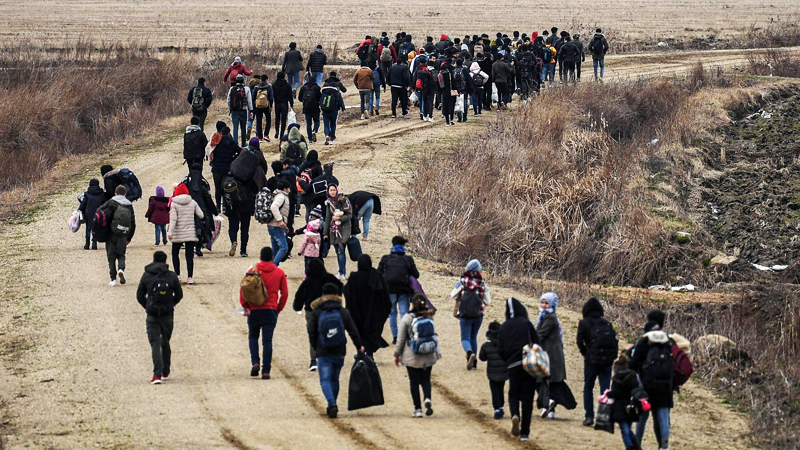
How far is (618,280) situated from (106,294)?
11570 mm

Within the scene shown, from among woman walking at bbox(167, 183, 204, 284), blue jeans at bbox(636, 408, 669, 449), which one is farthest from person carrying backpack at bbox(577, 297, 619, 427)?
woman walking at bbox(167, 183, 204, 284)

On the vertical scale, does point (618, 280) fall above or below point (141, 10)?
below

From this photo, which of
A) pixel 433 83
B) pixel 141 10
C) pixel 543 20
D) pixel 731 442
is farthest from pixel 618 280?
pixel 141 10

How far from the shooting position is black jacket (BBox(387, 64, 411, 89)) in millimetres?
30461

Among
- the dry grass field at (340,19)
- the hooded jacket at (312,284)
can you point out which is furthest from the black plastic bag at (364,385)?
the dry grass field at (340,19)

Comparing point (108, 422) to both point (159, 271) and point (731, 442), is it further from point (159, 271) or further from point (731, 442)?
point (731, 442)

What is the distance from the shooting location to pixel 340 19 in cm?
6638

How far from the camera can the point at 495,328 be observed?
12.4m

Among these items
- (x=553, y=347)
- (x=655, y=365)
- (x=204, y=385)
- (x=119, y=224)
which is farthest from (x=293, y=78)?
(x=655, y=365)

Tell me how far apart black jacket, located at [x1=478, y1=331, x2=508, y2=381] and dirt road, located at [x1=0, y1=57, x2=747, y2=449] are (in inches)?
27.6

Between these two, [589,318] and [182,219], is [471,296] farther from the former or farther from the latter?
[182,219]

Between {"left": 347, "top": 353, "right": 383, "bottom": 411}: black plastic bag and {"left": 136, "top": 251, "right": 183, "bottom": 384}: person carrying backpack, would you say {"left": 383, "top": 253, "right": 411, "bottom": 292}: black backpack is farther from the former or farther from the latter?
{"left": 136, "top": 251, "right": 183, "bottom": 384}: person carrying backpack

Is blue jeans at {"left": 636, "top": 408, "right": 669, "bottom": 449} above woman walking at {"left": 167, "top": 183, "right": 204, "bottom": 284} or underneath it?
underneath

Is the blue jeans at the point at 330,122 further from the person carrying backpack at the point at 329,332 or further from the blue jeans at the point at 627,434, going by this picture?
the blue jeans at the point at 627,434
